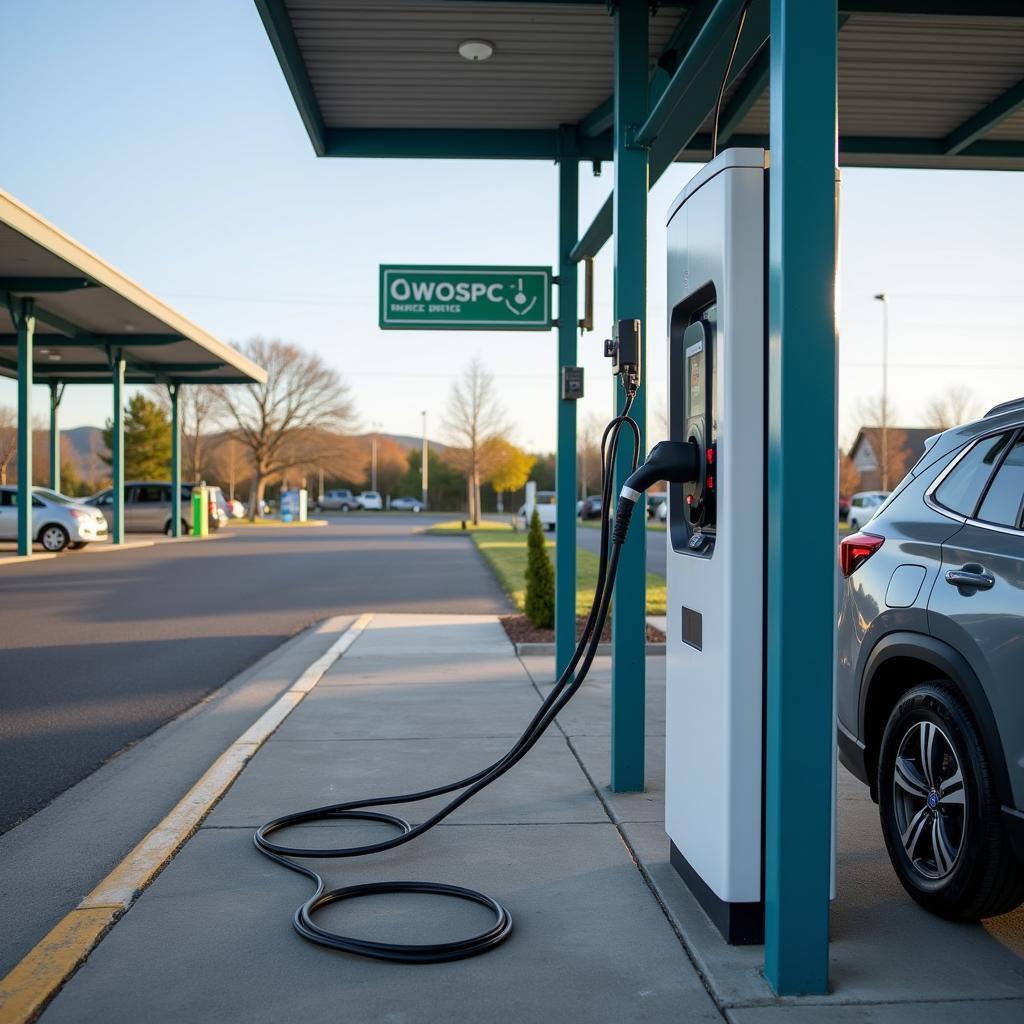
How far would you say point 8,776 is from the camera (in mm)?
5941

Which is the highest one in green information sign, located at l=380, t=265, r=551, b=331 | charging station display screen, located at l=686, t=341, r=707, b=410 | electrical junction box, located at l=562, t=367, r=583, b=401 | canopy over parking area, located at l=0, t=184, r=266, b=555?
canopy over parking area, located at l=0, t=184, r=266, b=555

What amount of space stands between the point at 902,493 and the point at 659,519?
164 ft

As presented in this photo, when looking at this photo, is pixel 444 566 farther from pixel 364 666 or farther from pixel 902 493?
pixel 902 493

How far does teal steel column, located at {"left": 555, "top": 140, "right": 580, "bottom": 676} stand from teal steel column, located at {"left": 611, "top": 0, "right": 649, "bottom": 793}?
2521mm

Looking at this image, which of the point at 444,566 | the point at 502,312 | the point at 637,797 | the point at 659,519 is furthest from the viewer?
the point at 659,519

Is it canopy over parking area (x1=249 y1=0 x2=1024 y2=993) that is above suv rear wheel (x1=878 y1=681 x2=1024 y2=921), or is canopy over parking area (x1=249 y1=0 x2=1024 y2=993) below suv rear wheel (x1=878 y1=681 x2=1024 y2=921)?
above

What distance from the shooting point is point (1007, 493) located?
11.6 feet

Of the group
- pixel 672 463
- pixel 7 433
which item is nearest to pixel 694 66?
pixel 672 463

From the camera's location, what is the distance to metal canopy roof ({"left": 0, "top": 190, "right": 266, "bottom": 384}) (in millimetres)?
18891

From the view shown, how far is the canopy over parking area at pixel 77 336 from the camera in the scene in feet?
63.9

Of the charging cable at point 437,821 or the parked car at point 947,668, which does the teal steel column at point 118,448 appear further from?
the parked car at point 947,668

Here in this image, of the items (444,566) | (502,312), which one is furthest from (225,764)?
→ (444,566)

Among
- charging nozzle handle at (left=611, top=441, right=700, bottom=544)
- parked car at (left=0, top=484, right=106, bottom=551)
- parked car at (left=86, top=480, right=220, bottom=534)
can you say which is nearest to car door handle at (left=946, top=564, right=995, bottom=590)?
charging nozzle handle at (left=611, top=441, right=700, bottom=544)

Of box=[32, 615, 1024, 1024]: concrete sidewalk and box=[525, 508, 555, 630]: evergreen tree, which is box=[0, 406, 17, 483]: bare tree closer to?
box=[525, 508, 555, 630]: evergreen tree
